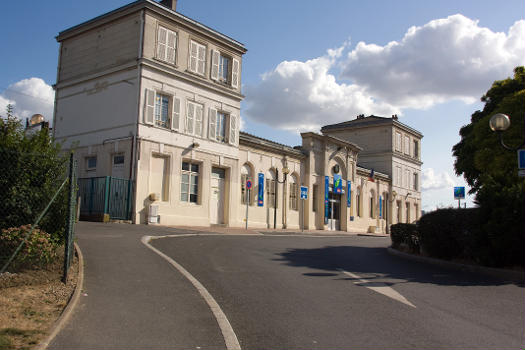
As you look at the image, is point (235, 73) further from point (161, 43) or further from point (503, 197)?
point (503, 197)

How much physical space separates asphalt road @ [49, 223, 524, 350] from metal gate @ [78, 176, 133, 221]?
10167mm

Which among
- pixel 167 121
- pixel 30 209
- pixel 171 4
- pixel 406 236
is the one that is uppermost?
pixel 171 4

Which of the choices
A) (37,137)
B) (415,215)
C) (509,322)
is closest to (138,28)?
(37,137)

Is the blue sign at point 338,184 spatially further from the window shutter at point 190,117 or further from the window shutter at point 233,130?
the window shutter at point 190,117

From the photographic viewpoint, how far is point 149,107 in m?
23.2

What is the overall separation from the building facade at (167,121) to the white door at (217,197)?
0.18 ft

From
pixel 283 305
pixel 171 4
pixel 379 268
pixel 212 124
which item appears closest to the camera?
pixel 283 305

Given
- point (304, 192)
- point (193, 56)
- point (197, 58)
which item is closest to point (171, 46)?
point (193, 56)

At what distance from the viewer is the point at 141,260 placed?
1016 centimetres

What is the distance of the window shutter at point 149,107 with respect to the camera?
23.1 metres

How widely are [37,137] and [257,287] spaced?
4.77 meters

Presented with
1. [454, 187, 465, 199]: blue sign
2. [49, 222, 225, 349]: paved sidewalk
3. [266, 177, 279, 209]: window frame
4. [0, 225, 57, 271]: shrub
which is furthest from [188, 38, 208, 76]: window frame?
[0, 225, 57, 271]: shrub

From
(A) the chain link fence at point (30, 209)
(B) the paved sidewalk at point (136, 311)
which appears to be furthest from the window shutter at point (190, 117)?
(A) the chain link fence at point (30, 209)

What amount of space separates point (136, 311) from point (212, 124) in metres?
20.6
